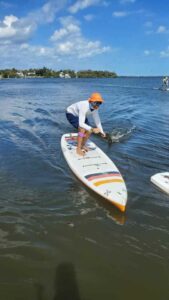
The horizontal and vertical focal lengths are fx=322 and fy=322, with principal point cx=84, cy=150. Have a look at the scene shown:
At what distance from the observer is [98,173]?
30.0ft

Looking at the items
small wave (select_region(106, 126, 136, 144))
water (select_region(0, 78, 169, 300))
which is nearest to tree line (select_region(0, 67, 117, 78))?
small wave (select_region(106, 126, 136, 144))

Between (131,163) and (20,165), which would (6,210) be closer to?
(20,165)

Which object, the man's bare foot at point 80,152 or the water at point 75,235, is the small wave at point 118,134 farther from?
the man's bare foot at point 80,152

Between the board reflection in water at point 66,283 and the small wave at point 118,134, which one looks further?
the small wave at point 118,134

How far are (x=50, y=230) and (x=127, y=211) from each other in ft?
6.47

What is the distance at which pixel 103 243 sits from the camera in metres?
6.34

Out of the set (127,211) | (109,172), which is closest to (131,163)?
(109,172)

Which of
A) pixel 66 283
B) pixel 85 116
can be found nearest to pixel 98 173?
pixel 85 116

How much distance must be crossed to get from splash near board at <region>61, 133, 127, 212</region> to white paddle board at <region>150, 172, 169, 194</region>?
1075 millimetres

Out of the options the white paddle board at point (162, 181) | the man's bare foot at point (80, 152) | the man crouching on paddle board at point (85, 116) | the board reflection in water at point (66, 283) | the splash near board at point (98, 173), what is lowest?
the board reflection in water at point (66, 283)

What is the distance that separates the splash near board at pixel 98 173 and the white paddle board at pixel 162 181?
1075 millimetres

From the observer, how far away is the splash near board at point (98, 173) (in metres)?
7.86

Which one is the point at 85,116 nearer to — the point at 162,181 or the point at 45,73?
the point at 162,181

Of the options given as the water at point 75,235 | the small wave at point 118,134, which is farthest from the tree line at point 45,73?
the water at point 75,235
